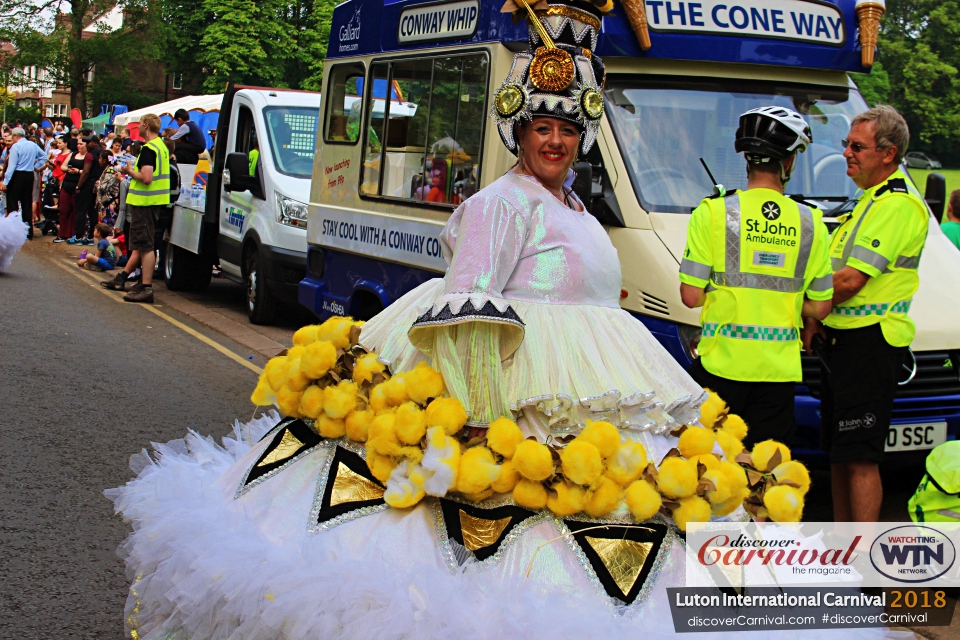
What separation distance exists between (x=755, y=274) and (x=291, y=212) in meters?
7.04

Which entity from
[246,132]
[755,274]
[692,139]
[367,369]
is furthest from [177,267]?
[367,369]

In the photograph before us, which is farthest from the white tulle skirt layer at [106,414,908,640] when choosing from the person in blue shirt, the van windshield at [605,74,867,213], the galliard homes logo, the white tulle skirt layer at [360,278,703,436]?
the person in blue shirt

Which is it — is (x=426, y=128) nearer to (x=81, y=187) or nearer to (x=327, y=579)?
(x=327, y=579)

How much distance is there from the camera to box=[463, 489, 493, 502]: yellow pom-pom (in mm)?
2375

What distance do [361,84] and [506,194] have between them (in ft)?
18.5

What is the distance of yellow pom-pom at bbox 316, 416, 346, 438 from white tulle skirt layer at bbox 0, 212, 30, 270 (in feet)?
40.6

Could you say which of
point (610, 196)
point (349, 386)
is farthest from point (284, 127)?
point (349, 386)

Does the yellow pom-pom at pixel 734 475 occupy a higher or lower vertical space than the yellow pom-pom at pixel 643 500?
higher

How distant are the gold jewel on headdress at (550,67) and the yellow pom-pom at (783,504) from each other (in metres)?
1.15

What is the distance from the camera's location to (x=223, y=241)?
12.0m

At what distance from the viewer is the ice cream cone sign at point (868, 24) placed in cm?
614

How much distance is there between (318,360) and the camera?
9.07 ft

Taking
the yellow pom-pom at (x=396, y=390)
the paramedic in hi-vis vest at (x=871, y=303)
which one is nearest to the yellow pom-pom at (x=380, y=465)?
the yellow pom-pom at (x=396, y=390)

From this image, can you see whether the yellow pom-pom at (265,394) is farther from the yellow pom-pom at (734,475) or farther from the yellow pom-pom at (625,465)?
the yellow pom-pom at (734,475)
